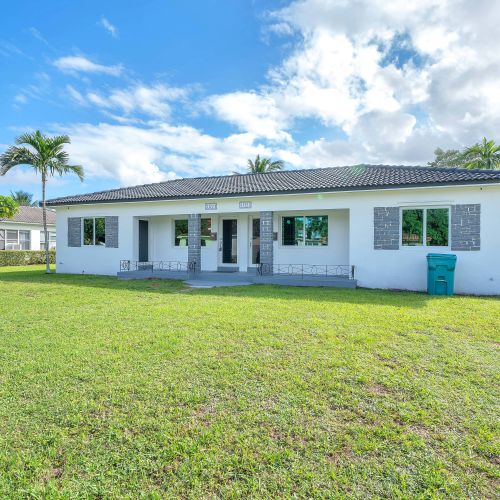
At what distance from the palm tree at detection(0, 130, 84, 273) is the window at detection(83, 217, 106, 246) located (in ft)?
9.36

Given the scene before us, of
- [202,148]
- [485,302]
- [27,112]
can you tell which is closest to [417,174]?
[485,302]

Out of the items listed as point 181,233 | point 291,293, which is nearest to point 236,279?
point 291,293

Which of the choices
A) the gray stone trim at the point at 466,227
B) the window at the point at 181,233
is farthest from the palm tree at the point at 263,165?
the gray stone trim at the point at 466,227

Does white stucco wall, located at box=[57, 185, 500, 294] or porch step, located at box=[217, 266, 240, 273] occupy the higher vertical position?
white stucco wall, located at box=[57, 185, 500, 294]

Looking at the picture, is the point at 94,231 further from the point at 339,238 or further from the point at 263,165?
the point at 263,165

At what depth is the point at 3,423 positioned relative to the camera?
10.4ft

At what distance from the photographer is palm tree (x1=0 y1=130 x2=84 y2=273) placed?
56.6ft

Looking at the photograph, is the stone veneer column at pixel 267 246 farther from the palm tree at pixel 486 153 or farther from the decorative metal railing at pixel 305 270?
the palm tree at pixel 486 153

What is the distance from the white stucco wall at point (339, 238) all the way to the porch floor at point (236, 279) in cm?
107

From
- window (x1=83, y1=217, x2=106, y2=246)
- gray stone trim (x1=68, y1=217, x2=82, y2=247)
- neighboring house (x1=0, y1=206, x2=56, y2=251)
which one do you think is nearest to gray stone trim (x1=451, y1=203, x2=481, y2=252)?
window (x1=83, y1=217, x2=106, y2=246)

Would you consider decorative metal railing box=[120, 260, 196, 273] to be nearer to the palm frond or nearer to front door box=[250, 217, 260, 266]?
front door box=[250, 217, 260, 266]

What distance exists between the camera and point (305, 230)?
14.8 m

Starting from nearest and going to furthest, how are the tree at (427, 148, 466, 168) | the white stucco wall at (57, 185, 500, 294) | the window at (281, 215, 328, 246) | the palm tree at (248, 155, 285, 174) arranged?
the white stucco wall at (57, 185, 500, 294) → the window at (281, 215, 328, 246) → the palm tree at (248, 155, 285, 174) → the tree at (427, 148, 466, 168)

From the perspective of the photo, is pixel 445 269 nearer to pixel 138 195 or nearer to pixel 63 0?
pixel 138 195
